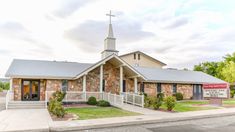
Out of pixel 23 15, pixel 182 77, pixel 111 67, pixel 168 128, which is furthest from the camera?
pixel 182 77

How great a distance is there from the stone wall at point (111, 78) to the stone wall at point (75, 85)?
272cm

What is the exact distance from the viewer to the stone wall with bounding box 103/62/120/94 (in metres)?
24.6

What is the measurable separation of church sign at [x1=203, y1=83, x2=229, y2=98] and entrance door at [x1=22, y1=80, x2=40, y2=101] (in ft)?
55.7

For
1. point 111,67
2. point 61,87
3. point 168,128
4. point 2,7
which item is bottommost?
point 168,128

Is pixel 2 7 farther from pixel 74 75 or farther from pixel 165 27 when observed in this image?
pixel 165 27

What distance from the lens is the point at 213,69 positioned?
53.0 meters

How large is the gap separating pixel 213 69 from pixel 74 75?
1559 inches

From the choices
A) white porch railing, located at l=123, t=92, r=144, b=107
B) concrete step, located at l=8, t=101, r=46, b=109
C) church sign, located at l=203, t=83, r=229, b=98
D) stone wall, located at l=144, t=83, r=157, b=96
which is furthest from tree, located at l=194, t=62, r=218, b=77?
concrete step, located at l=8, t=101, r=46, b=109

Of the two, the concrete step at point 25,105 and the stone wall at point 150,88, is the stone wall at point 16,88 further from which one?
the stone wall at point 150,88

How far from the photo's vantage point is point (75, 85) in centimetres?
2330

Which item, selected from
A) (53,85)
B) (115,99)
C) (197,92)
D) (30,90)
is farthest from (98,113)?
(197,92)

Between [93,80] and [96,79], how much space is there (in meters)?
0.35

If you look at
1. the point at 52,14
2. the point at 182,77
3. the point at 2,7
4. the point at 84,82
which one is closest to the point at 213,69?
the point at 182,77

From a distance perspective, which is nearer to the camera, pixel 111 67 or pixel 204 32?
pixel 111 67
